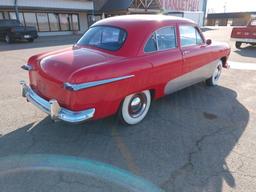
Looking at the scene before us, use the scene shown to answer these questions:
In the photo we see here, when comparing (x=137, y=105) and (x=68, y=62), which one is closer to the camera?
(x=68, y=62)

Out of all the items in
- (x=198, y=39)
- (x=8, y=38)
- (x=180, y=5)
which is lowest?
(x=8, y=38)

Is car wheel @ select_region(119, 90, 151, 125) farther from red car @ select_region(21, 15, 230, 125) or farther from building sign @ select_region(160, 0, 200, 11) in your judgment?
building sign @ select_region(160, 0, 200, 11)

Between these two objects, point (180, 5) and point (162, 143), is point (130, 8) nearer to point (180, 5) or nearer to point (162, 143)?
point (180, 5)

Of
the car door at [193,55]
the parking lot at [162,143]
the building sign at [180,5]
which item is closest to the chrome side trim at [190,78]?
the car door at [193,55]

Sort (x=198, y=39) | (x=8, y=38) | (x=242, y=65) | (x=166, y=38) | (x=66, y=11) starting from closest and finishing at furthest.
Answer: (x=166, y=38), (x=198, y=39), (x=242, y=65), (x=8, y=38), (x=66, y=11)

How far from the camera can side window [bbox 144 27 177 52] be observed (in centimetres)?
383

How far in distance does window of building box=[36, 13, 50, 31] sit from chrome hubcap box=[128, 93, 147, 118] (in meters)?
22.3

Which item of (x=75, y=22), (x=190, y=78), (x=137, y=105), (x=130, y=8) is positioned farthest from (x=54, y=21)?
(x=137, y=105)

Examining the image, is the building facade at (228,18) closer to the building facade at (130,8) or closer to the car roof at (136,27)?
the building facade at (130,8)

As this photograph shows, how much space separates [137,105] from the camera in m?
3.96

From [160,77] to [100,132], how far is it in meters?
1.38

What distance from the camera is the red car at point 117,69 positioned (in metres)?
3.01

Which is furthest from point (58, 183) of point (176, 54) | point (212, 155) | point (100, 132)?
point (176, 54)

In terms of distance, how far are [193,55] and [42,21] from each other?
22169 mm
